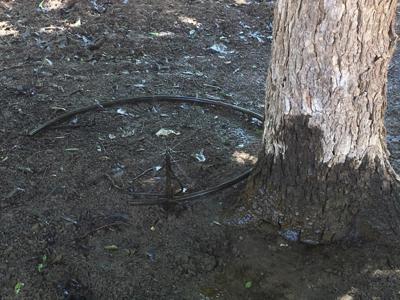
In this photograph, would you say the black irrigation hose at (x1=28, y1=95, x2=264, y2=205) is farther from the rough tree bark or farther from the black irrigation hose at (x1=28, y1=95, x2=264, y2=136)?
the rough tree bark

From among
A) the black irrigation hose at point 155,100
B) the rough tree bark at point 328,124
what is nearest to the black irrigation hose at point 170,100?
the black irrigation hose at point 155,100

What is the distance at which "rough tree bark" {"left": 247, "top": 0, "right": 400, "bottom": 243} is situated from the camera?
85.2 inches

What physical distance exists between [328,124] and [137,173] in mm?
1242

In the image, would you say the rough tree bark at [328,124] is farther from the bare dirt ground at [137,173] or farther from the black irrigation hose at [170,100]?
the black irrigation hose at [170,100]

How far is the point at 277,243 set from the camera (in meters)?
2.63

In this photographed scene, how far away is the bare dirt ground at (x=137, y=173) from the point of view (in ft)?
8.02

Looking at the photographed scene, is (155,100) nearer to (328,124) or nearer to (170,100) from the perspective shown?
(170,100)

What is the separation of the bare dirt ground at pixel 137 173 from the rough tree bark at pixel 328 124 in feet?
0.52

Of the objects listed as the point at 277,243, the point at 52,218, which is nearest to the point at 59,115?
the point at 52,218

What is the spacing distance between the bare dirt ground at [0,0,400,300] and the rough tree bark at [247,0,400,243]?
159 mm

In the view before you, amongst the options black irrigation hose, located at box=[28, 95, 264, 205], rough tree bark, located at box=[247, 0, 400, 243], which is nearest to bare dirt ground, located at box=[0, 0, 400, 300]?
black irrigation hose, located at box=[28, 95, 264, 205]

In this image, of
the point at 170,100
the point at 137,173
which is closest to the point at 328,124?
the point at 137,173

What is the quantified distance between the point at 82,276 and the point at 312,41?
1487mm

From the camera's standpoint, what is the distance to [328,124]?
7.73ft
